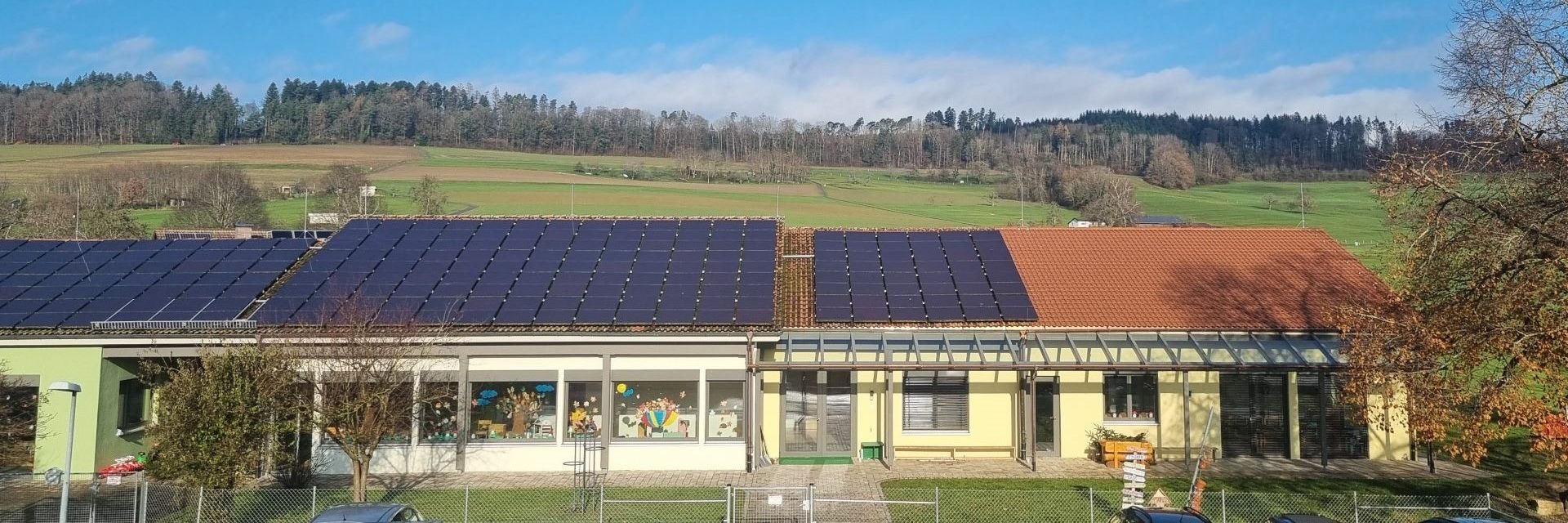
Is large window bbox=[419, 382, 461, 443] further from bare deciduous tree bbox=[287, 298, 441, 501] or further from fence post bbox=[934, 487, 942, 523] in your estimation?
fence post bbox=[934, 487, 942, 523]

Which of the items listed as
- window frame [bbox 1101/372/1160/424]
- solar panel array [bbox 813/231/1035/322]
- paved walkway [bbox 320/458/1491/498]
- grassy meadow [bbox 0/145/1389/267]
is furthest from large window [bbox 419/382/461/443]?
grassy meadow [bbox 0/145/1389/267]

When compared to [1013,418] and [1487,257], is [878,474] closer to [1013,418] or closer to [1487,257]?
[1013,418]

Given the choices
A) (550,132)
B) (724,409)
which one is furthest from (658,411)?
(550,132)

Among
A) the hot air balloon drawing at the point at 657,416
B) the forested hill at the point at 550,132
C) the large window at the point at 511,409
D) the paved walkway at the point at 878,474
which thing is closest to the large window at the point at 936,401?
the paved walkway at the point at 878,474

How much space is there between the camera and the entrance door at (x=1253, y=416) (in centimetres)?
2266

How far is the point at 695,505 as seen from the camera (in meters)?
17.7

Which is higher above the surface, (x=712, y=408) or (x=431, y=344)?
(x=431, y=344)

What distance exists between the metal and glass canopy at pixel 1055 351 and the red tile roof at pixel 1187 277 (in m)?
0.57

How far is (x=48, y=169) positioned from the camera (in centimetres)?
7969

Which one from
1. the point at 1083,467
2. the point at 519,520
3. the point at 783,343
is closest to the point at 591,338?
the point at 783,343

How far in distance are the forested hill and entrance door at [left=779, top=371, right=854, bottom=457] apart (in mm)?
76599

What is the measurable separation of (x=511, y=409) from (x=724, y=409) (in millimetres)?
4710

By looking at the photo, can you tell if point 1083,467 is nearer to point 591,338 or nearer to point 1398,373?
point 1398,373

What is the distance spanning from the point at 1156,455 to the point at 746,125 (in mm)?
89835
